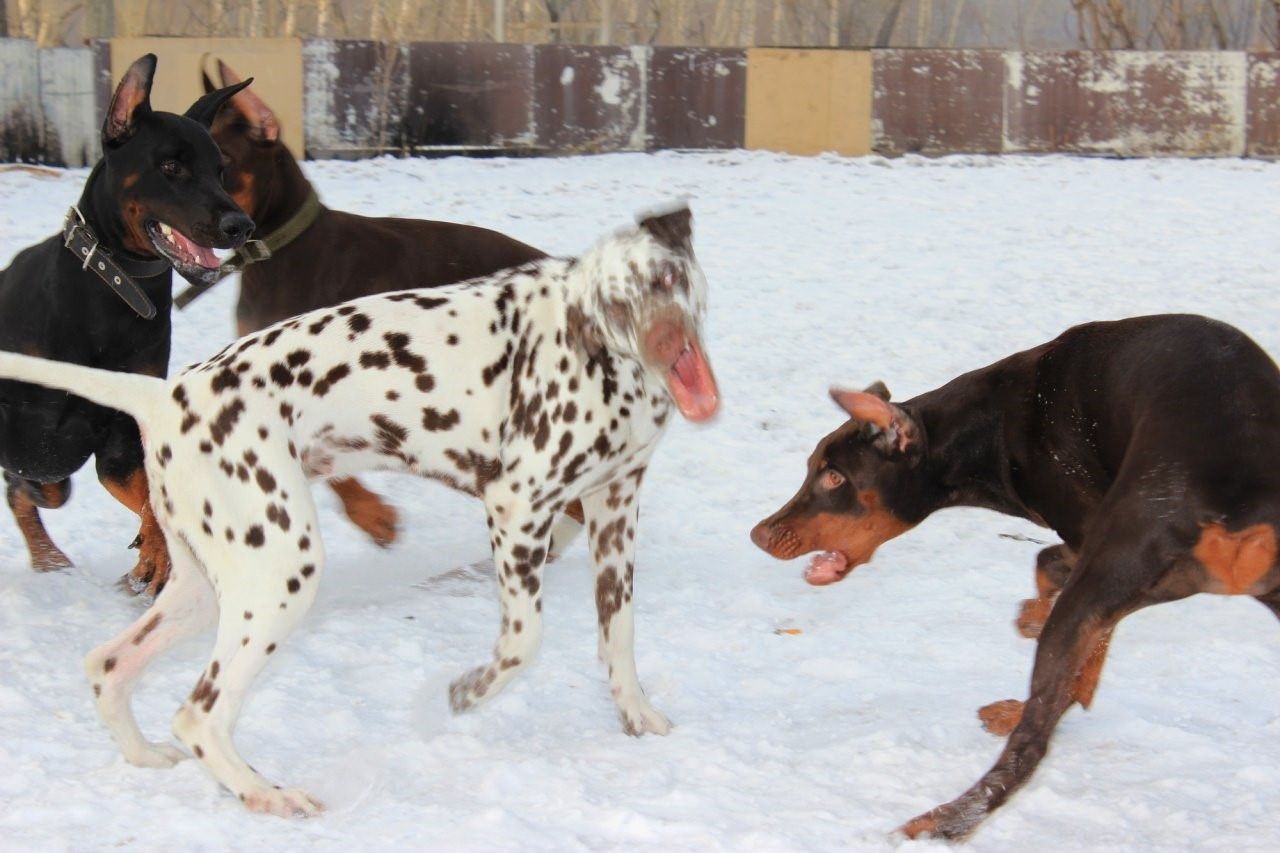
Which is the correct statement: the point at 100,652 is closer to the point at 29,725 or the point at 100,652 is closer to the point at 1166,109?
the point at 29,725

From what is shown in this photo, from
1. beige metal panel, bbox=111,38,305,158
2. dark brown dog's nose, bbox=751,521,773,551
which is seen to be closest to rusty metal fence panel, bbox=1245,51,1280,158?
beige metal panel, bbox=111,38,305,158

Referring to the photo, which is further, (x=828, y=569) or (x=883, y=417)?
(x=828, y=569)

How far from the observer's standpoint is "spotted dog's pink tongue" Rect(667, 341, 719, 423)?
4.44 meters

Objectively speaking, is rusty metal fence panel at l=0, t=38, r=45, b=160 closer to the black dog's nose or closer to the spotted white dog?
the black dog's nose

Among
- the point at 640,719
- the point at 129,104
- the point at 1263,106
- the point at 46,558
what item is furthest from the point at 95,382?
the point at 1263,106

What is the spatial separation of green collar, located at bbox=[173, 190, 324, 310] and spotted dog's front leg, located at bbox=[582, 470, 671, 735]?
7.44 feet

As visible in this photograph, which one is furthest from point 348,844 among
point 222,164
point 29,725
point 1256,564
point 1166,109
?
point 1166,109

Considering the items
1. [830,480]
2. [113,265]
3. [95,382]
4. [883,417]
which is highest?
[113,265]

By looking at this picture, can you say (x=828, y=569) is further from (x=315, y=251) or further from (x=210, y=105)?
(x=210, y=105)

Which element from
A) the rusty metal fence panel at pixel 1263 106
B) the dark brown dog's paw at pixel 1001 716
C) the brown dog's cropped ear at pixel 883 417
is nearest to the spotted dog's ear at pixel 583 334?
the brown dog's cropped ear at pixel 883 417

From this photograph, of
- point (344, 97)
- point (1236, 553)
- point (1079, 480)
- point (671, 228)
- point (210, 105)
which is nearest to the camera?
point (1236, 553)

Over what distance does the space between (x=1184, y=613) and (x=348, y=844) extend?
374 cm

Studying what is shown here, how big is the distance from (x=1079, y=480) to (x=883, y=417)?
0.68m

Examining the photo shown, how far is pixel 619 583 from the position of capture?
5070mm
